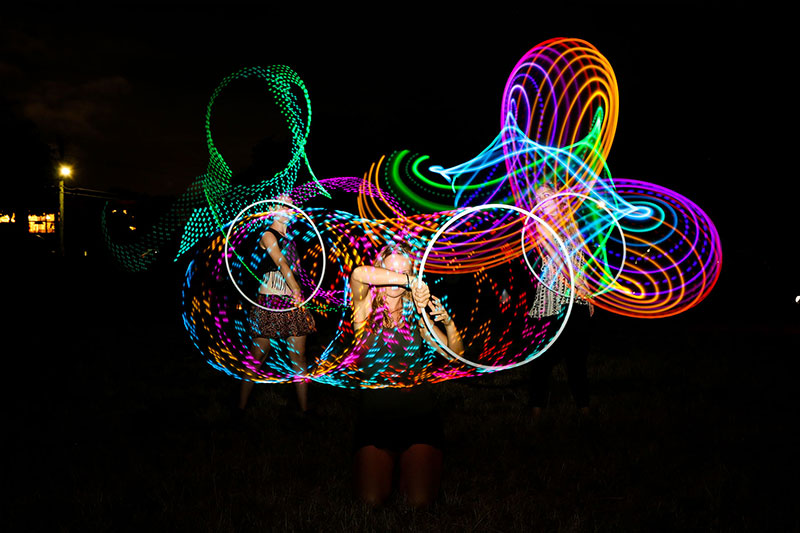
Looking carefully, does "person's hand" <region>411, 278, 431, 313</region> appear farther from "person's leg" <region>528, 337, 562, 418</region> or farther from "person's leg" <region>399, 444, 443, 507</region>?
"person's leg" <region>528, 337, 562, 418</region>

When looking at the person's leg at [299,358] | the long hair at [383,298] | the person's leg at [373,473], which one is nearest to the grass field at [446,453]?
the person's leg at [373,473]

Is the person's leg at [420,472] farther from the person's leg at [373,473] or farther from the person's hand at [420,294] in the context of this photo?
the person's hand at [420,294]

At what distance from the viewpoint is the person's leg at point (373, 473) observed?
3426 millimetres

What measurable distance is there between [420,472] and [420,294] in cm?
100

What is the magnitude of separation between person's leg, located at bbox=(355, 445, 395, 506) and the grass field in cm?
7

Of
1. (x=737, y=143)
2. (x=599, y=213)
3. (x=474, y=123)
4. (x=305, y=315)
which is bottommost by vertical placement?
(x=305, y=315)

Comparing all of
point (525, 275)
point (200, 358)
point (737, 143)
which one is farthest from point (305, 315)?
point (737, 143)

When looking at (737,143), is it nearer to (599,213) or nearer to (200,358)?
(599,213)

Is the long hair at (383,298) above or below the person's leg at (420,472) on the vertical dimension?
above

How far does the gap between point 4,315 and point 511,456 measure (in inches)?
454

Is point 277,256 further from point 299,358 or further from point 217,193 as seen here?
point 217,193

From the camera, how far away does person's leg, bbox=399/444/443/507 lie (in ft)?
11.2

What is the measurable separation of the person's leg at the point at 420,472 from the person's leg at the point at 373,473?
84mm

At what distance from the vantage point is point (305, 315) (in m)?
5.23
